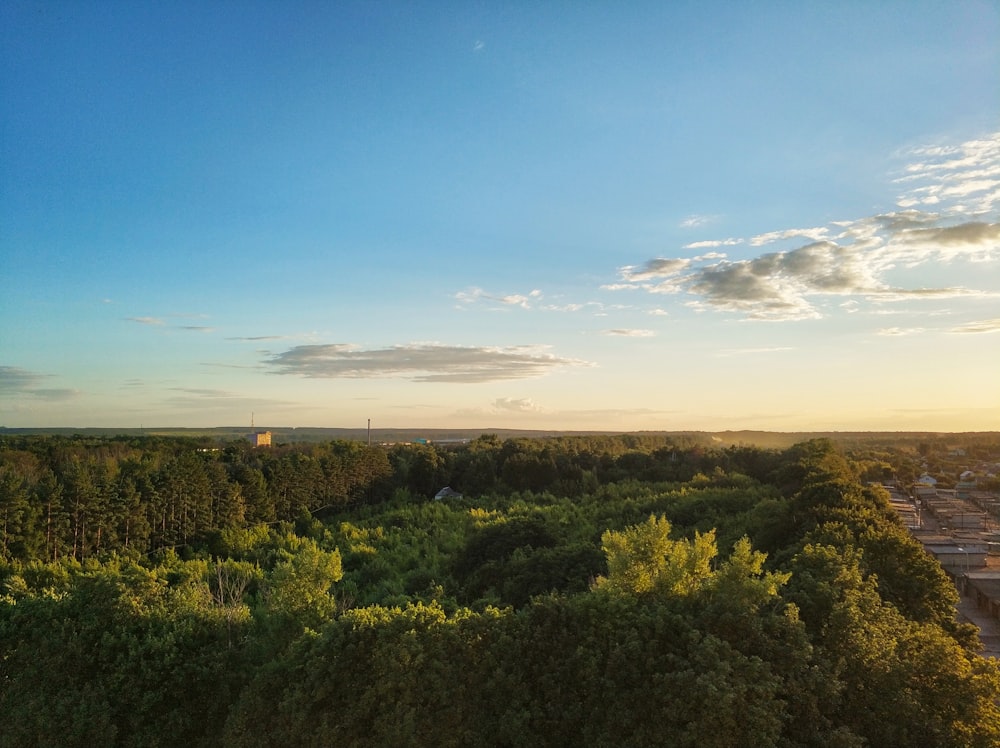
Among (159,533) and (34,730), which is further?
(159,533)

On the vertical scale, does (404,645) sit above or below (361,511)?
above

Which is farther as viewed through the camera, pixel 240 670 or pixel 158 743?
pixel 240 670

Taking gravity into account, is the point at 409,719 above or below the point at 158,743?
above

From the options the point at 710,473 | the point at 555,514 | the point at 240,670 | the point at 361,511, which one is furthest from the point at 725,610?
the point at 710,473

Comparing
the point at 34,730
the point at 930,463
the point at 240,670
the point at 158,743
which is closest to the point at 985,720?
the point at 240,670

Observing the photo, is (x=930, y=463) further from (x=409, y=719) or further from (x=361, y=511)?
(x=409, y=719)

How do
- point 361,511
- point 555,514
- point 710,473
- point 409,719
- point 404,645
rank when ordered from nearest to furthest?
point 409,719
point 404,645
point 555,514
point 361,511
point 710,473

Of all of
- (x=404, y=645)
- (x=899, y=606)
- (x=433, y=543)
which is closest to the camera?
(x=404, y=645)

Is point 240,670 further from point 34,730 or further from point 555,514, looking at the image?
point 555,514

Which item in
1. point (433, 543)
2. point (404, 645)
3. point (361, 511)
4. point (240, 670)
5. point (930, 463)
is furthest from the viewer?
point (930, 463)
